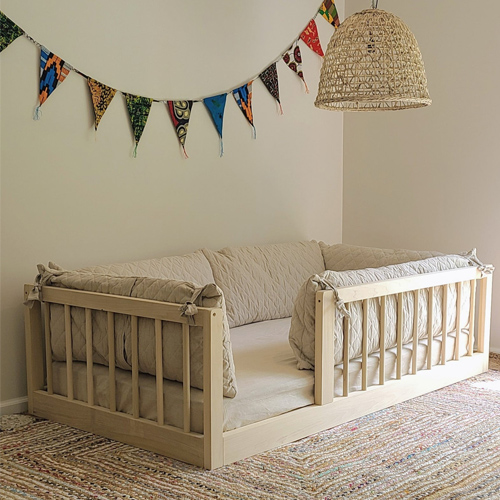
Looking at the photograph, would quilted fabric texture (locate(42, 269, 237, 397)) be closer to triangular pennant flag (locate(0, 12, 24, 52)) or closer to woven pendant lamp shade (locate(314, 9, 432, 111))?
triangular pennant flag (locate(0, 12, 24, 52))

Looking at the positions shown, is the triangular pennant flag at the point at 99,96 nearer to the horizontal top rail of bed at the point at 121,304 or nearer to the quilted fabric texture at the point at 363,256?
the horizontal top rail of bed at the point at 121,304

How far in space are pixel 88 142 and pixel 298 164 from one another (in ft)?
4.64

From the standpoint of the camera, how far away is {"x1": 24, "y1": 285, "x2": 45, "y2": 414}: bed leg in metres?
2.68

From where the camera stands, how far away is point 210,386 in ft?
6.95

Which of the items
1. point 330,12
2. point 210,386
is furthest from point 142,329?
point 330,12

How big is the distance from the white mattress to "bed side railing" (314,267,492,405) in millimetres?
45

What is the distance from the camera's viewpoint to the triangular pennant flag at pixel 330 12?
405 centimetres

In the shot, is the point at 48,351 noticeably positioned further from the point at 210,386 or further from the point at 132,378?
the point at 210,386

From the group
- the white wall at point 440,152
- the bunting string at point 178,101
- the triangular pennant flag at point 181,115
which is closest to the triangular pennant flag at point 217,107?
the bunting string at point 178,101

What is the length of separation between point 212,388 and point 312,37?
2540mm

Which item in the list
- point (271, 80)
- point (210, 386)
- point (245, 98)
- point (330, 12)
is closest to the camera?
point (210, 386)

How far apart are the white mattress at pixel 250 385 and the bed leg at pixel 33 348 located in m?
0.11

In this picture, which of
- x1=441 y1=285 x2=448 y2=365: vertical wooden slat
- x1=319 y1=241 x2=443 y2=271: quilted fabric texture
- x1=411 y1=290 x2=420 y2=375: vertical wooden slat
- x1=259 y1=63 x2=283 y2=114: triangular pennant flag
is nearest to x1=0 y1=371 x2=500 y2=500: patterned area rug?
x1=411 y1=290 x2=420 y2=375: vertical wooden slat

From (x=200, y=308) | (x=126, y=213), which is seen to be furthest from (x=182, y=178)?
(x=200, y=308)
